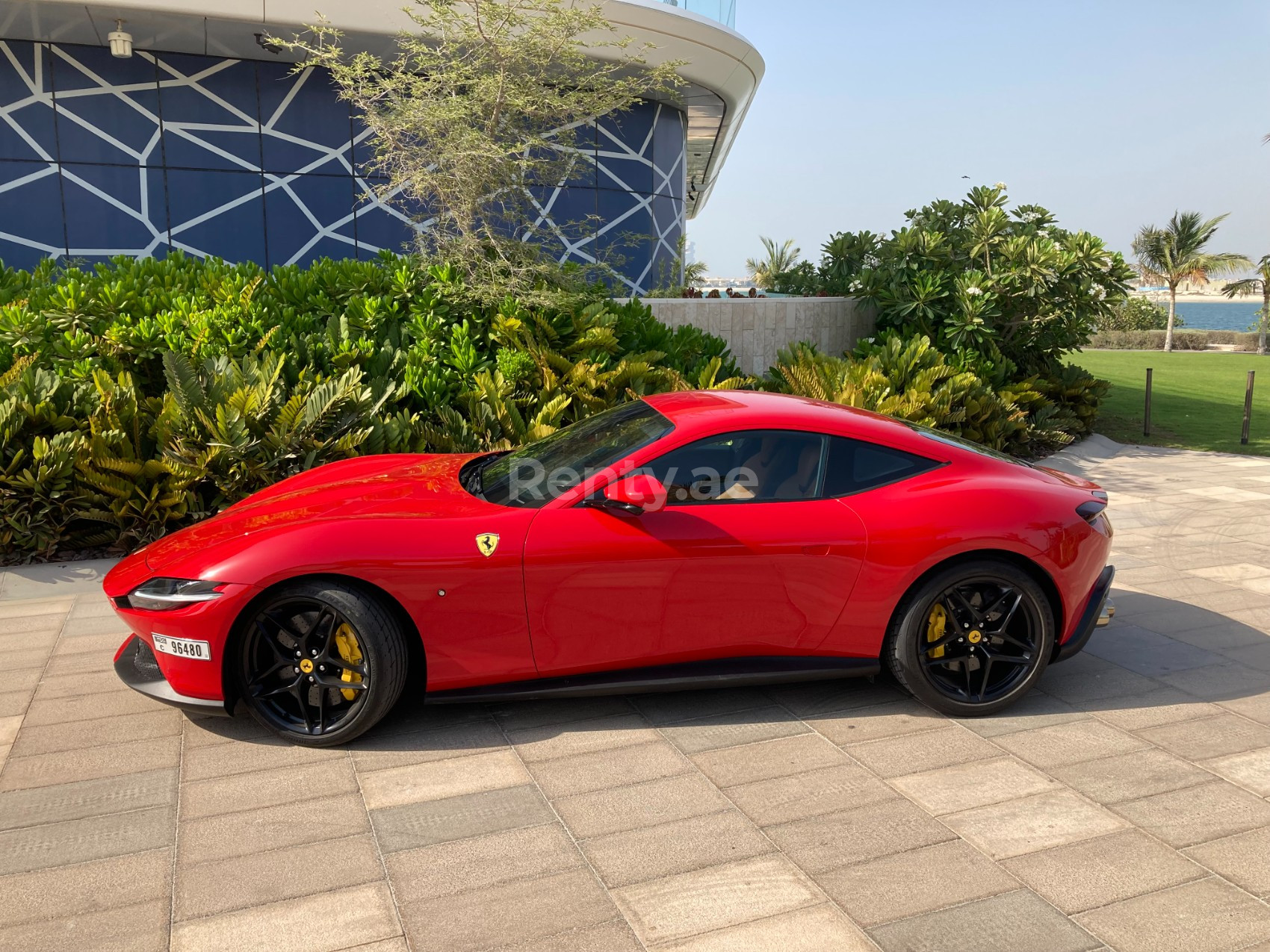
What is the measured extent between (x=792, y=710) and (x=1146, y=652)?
2169 millimetres

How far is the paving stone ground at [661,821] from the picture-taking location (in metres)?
2.93

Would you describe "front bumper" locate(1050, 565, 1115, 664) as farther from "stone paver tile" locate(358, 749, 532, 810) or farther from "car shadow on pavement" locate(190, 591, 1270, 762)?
"stone paver tile" locate(358, 749, 532, 810)

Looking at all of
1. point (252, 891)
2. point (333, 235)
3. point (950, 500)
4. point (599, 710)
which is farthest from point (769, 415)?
point (333, 235)

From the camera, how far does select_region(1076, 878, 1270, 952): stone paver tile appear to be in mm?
2850

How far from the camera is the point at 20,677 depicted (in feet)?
15.8

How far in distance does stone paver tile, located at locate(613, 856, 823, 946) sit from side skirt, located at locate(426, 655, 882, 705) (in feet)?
3.31

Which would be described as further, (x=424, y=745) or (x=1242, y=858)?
(x=424, y=745)

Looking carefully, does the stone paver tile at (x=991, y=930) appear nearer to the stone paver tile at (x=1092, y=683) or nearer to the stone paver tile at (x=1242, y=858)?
the stone paver tile at (x=1242, y=858)

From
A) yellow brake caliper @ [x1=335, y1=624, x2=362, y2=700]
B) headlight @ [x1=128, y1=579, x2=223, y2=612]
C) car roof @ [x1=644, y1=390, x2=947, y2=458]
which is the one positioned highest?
car roof @ [x1=644, y1=390, x2=947, y2=458]

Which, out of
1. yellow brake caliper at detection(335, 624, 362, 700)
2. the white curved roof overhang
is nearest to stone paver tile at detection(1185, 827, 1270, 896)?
yellow brake caliper at detection(335, 624, 362, 700)


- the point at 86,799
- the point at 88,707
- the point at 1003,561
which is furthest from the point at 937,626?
the point at 88,707

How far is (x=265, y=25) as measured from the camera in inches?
631

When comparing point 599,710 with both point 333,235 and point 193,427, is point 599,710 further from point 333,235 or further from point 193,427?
point 333,235

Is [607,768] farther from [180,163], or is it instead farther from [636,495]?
[180,163]
